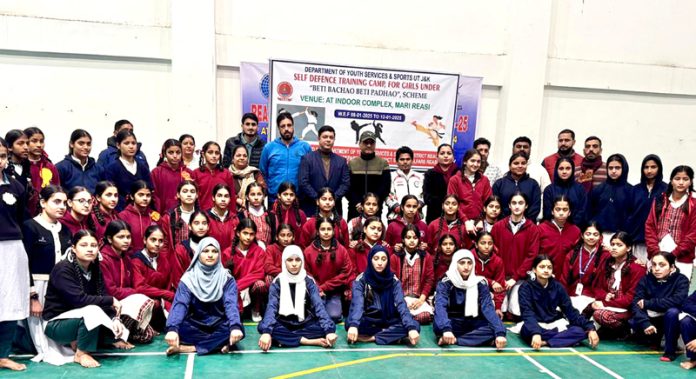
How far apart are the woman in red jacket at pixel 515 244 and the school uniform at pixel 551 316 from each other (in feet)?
1.44

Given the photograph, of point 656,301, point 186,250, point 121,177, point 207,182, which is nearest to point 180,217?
point 186,250

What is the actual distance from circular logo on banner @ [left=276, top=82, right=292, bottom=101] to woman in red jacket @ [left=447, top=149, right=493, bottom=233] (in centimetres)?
285

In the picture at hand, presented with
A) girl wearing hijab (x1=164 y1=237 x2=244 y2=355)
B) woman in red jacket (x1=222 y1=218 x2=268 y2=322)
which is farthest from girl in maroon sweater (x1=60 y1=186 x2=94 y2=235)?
woman in red jacket (x1=222 y1=218 x2=268 y2=322)

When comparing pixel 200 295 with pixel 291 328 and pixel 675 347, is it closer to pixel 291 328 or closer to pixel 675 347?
pixel 291 328

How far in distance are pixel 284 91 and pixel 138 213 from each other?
10.8 feet

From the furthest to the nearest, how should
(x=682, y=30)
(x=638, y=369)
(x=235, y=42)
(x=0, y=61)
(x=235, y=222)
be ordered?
(x=682, y=30) → (x=235, y=42) → (x=0, y=61) → (x=235, y=222) → (x=638, y=369)

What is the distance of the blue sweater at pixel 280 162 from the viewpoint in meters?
5.91

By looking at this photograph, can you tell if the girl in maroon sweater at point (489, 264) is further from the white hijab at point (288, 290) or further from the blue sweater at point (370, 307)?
the white hijab at point (288, 290)

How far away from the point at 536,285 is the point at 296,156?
2.89m

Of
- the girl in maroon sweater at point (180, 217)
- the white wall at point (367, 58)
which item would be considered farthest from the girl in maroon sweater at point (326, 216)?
the white wall at point (367, 58)

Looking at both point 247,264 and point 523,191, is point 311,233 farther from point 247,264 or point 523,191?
point 523,191

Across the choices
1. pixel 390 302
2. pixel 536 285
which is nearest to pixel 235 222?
pixel 390 302

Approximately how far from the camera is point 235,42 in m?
7.49

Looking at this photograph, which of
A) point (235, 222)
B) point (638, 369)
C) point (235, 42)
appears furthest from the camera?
point (235, 42)
